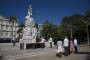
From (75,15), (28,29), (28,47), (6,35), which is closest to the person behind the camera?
(28,47)

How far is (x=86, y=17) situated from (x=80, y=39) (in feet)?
47.0

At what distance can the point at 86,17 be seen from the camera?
5466cm

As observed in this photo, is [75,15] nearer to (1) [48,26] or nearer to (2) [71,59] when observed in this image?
(1) [48,26]

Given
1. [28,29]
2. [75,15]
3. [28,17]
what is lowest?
[28,29]

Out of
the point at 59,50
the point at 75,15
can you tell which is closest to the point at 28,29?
the point at 59,50

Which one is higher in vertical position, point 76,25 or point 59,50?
point 76,25

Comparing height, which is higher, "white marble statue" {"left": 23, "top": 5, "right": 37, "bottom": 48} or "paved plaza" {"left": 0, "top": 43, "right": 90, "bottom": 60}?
"white marble statue" {"left": 23, "top": 5, "right": 37, "bottom": 48}

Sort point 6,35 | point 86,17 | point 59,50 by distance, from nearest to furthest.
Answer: point 59,50 < point 86,17 < point 6,35

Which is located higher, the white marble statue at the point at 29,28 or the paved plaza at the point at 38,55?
the white marble statue at the point at 29,28

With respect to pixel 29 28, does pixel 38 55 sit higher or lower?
lower

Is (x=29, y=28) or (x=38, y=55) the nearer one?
(x=38, y=55)

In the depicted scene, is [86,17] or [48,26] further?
[48,26]

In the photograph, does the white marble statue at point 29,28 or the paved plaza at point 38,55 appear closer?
the paved plaza at point 38,55

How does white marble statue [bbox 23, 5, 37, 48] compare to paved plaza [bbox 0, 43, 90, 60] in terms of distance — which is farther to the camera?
white marble statue [bbox 23, 5, 37, 48]
